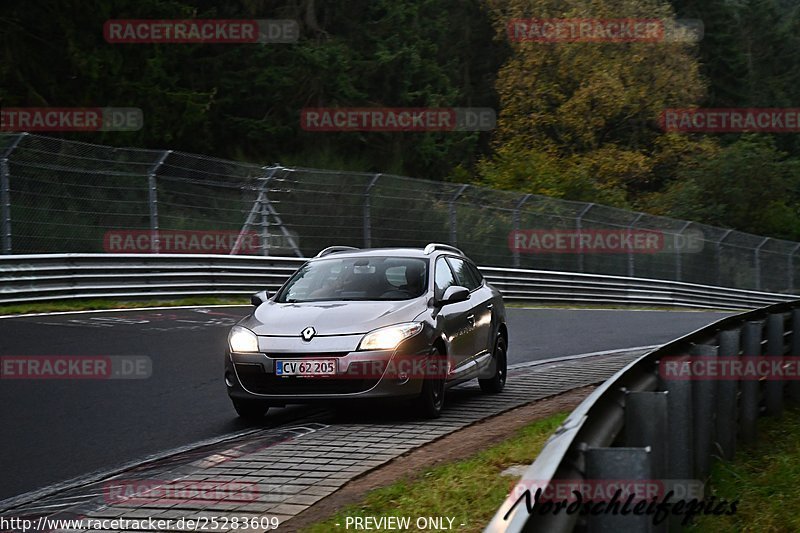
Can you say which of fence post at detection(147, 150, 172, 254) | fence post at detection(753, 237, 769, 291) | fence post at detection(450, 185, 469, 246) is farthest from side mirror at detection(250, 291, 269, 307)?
fence post at detection(753, 237, 769, 291)

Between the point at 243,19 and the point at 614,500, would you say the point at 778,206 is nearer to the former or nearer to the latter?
the point at 243,19

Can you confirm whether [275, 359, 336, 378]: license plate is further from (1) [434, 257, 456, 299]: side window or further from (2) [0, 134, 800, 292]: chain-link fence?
(2) [0, 134, 800, 292]: chain-link fence

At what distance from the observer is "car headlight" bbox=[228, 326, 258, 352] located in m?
9.56

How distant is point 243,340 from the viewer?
9641 mm

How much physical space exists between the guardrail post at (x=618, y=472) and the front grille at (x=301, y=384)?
5.36 meters

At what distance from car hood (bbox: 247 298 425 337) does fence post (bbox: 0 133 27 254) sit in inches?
365

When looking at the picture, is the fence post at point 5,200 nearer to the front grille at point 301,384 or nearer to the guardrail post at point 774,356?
the front grille at point 301,384

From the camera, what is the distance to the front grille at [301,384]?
933 cm

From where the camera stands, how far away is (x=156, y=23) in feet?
123

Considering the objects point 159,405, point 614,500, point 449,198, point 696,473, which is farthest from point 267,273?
point 614,500

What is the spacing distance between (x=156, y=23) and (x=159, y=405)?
28.8m

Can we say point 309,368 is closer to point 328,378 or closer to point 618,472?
point 328,378

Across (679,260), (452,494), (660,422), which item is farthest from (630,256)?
(660,422)

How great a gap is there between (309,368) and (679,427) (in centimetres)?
379
